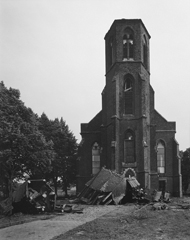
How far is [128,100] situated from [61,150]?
438 inches

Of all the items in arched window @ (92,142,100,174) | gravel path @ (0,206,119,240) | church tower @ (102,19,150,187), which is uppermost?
church tower @ (102,19,150,187)

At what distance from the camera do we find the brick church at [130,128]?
Answer: 36.2m

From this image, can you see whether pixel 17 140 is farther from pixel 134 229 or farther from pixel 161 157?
pixel 161 157

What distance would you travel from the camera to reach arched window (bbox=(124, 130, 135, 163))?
36188mm

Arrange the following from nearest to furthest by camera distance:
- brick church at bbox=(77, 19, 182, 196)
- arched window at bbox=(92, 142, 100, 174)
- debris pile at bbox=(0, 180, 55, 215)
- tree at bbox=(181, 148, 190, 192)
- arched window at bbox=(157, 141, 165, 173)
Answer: debris pile at bbox=(0, 180, 55, 215) → brick church at bbox=(77, 19, 182, 196) → arched window at bbox=(157, 141, 165, 173) → arched window at bbox=(92, 142, 100, 174) → tree at bbox=(181, 148, 190, 192)

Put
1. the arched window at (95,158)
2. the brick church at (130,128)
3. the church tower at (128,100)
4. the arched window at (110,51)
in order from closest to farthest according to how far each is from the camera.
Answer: the church tower at (128,100) < the brick church at (130,128) < the arched window at (95,158) < the arched window at (110,51)

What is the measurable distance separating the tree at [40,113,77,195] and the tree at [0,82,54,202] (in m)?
14.0

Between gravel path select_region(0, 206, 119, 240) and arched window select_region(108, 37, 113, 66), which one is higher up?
arched window select_region(108, 37, 113, 66)

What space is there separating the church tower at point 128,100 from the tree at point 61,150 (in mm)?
6367

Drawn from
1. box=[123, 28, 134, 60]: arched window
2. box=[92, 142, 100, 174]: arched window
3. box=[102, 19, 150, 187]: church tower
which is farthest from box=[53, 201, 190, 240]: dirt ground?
box=[123, 28, 134, 60]: arched window

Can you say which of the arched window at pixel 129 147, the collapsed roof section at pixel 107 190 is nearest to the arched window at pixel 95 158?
the arched window at pixel 129 147

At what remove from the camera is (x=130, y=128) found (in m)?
36.9

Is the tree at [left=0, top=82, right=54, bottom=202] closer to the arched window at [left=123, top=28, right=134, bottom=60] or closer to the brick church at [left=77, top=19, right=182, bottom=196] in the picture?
the brick church at [left=77, top=19, right=182, bottom=196]

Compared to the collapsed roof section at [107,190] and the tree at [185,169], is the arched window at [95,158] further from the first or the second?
the tree at [185,169]
